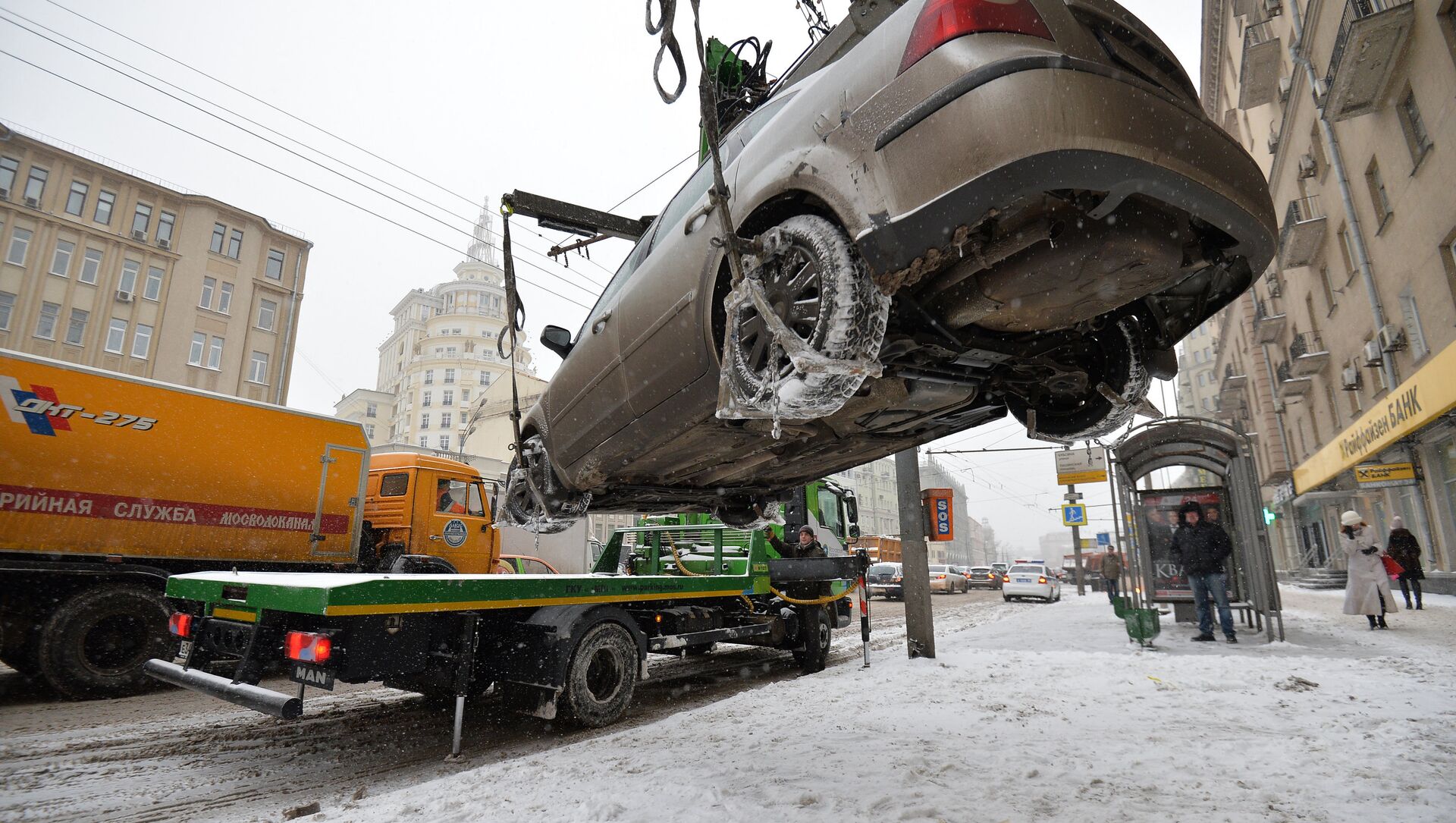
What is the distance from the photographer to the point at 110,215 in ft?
94.1

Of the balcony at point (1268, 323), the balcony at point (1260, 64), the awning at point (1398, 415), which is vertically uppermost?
the balcony at point (1260, 64)

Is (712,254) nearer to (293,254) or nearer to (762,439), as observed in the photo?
(762,439)

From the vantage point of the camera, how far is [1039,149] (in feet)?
6.26

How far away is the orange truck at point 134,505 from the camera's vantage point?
6098 mm

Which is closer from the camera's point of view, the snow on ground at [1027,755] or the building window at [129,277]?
the snow on ground at [1027,755]

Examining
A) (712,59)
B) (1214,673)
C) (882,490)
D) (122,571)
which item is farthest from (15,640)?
(882,490)

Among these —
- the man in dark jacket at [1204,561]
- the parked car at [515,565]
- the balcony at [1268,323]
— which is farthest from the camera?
the balcony at [1268,323]

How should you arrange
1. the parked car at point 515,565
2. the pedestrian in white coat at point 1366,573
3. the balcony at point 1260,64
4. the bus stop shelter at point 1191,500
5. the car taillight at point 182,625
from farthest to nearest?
the balcony at point 1260,64 → the parked car at point 515,565 → the pedestrian in white coat at point 1366,573 → the bus stop shelter at point 1191,500 → the car taillight at point 182,625

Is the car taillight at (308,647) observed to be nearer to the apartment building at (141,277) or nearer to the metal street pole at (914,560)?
the metal street pole at (914,560)

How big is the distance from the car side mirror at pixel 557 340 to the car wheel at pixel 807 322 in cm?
233

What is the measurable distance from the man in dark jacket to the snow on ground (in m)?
1.73

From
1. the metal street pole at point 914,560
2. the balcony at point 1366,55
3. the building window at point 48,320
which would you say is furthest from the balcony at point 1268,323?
the building window at point 48,320

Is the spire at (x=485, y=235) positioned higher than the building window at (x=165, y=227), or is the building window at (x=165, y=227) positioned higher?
the building window at (x=165, y=227)

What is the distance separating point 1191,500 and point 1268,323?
62.5 feet
